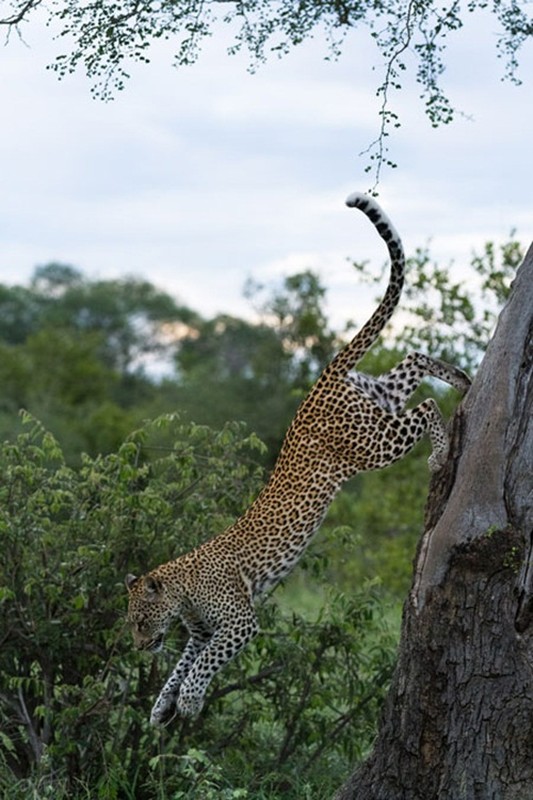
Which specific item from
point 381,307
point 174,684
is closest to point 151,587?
point 174,684

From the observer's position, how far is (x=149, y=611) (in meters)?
8.27

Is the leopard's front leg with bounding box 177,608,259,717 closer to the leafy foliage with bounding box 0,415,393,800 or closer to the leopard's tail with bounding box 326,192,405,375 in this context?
the leafy foliage with bounding box 0,415,393,800

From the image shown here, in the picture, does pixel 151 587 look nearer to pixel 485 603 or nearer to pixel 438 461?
pixel 438 461

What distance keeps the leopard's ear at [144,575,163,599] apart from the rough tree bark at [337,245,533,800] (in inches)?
64.6

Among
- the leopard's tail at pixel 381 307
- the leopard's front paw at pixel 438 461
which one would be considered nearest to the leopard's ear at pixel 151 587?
the leopard's tail at pixel 381 307

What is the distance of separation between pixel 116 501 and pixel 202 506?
0.64m

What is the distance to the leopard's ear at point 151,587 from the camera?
8.28 meters

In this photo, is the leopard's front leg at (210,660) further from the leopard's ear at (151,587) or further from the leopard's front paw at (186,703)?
the leopard's ear at (151,587)

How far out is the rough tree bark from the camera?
709 cm

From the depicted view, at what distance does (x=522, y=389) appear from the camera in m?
7.14

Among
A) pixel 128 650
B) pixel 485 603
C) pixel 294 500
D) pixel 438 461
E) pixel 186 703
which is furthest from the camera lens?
pixel 128 650

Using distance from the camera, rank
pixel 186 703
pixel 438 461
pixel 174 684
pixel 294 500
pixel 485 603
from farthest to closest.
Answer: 1. pixel 174 684
2. pixel 294 500
3. pixel 186 703
4. pixel 438 461
5. pixel 485 603

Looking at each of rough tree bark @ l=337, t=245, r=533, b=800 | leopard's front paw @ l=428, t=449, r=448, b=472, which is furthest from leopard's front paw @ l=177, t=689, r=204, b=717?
leopard's front paw @ l=428, t=449, r=448, b=472

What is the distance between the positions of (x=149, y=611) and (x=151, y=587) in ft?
0.43
